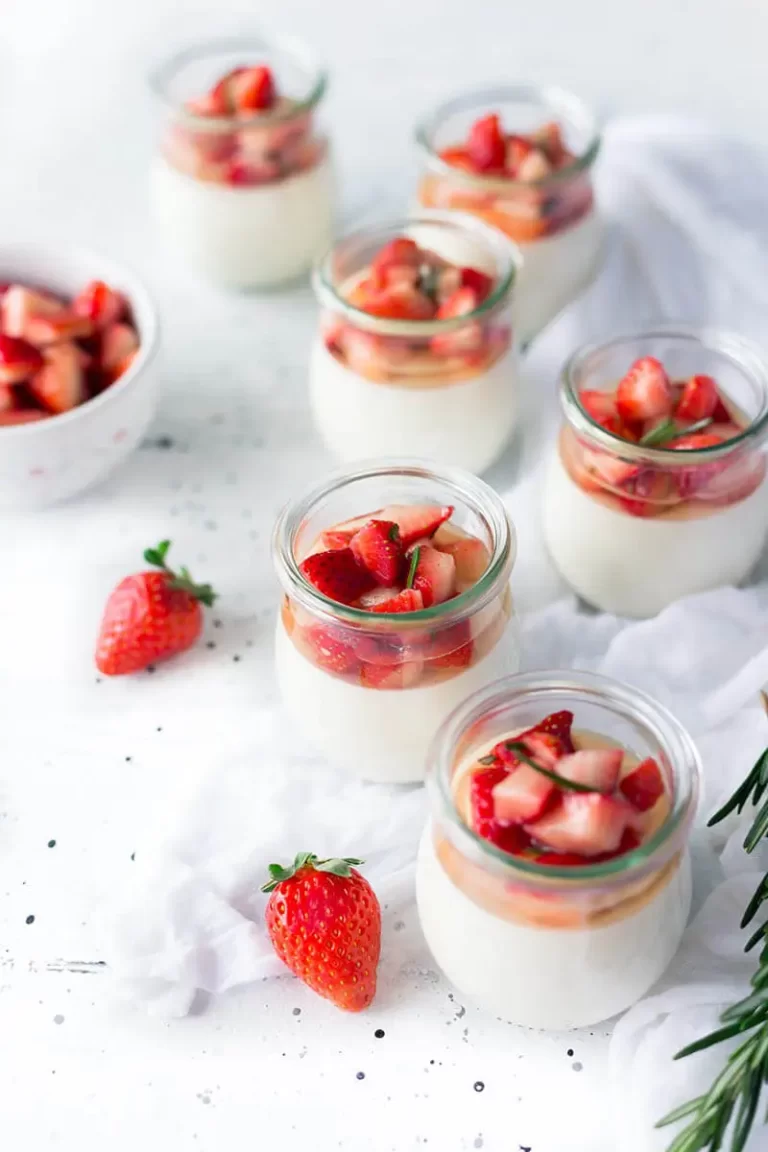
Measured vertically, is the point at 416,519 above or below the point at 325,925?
above

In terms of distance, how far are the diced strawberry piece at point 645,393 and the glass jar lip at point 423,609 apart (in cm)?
23

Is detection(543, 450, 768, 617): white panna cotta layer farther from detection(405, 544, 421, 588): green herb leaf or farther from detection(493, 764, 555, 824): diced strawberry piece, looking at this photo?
detection(493, 764, 555, 824): diced strawberry piece

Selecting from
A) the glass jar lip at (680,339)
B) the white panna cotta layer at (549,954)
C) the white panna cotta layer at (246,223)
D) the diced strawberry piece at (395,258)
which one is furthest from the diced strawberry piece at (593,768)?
the white panna cotta layer at (246,223)

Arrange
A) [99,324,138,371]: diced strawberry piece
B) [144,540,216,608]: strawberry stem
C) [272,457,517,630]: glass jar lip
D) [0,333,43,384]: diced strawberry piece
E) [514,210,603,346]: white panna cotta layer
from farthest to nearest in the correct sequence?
1. [514,210,603,346]: white panna cotta layer
2. [99,324,138,371]: diced strawberry piece
3. [0,333,43,384]: diced strawberry piece
4. [144,540,216,608]: strawberry stem
5. [272,457,517,630]: glass jar lip

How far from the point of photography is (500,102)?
2.14m

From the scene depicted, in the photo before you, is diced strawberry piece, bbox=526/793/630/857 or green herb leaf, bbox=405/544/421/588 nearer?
diced strawberry piece, bbox=526/793/630/857

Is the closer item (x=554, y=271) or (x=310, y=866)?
(x=310, y=866)

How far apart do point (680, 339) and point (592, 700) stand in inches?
23.2

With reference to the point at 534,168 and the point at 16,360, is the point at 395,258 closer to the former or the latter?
the point at 534,168

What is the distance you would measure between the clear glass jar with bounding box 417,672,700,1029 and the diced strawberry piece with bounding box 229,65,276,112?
109 centimetres

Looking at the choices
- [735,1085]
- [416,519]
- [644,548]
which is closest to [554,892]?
[735,1085]

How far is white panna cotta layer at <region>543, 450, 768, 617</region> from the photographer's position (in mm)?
1555

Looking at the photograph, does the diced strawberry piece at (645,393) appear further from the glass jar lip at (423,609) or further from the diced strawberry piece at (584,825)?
the diced strawberry piece at (584,825)

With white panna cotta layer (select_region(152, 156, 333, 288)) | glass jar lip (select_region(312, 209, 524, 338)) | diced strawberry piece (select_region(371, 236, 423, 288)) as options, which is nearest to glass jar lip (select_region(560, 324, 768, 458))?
glass jar lip (select_region(312, 209, 524, 338))
